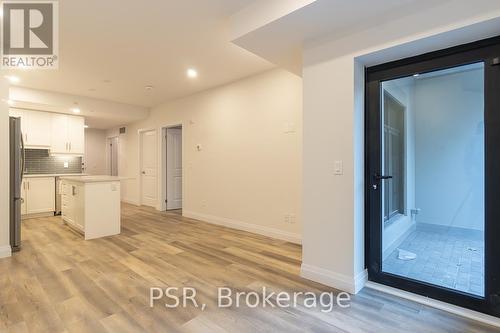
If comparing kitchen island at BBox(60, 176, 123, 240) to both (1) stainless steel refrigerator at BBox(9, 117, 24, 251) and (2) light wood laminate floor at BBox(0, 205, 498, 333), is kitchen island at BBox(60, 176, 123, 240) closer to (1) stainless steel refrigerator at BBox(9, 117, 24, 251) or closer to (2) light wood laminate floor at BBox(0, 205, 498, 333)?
(2) light wood laminate floor at BBox(0, 205, 498, 333)

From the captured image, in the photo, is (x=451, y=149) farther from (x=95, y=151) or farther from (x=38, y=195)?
(x=95, y=151)

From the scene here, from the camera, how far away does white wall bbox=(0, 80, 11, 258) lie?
3289 mm

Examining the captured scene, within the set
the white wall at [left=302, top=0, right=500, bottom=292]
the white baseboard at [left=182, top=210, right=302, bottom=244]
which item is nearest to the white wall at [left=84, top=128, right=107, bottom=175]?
the white baseboard at [left=182, top=210, right=302, bottom=244]

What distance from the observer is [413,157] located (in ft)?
8.89

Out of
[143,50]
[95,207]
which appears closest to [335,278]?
[143,50]

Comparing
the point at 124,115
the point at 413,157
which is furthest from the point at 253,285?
the point at 124,115

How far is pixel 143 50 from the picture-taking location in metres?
3.45

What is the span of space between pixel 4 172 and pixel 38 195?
9.29 feet

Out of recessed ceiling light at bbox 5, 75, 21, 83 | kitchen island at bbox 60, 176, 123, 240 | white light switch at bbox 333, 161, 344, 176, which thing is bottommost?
kitchen island at bbox 60, 176, 123, 240

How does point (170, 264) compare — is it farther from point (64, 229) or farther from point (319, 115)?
point (64, 229)

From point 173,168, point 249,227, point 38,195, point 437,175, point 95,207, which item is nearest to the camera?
point 437,175

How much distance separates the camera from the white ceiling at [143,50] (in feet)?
8.39

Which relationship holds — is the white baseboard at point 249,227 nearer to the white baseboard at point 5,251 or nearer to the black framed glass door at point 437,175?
the black framed glass door at point 437,175

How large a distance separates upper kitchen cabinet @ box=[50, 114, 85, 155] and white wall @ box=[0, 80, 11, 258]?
3020 millimetres
